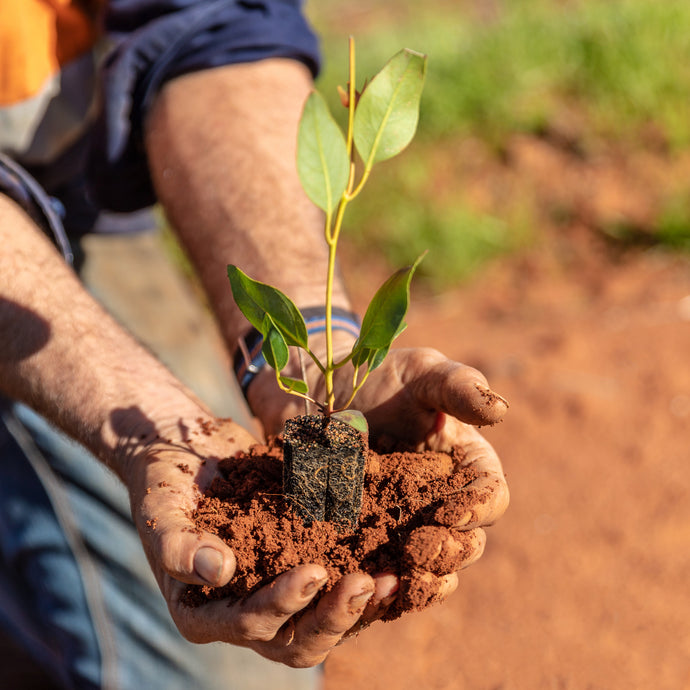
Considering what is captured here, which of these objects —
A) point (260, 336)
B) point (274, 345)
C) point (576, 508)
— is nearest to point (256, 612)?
point (274, 345)

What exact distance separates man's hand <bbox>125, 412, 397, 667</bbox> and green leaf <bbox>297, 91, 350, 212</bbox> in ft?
1.78

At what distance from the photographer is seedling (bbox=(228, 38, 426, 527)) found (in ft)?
3.94

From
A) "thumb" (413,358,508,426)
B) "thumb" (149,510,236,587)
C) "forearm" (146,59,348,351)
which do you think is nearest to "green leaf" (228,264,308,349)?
"thumb" (413,358,508,426)

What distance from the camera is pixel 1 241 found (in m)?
1.68

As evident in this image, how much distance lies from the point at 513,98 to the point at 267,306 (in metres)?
3.39

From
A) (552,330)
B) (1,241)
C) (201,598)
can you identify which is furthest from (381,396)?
(552,330)

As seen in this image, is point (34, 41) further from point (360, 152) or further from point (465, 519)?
point (465, 519)

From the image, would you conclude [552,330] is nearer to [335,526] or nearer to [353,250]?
[353,250]

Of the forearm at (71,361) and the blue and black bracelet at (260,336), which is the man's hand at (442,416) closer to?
the blue and black bracelet at (260,336)

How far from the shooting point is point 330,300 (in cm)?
128

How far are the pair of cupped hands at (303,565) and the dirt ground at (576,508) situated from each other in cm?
115

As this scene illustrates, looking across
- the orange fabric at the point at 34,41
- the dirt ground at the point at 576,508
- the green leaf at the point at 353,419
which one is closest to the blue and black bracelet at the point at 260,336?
the green leaf at the point at 353,419

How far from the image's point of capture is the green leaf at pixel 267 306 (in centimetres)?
124

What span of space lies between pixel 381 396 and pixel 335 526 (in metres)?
0.28
